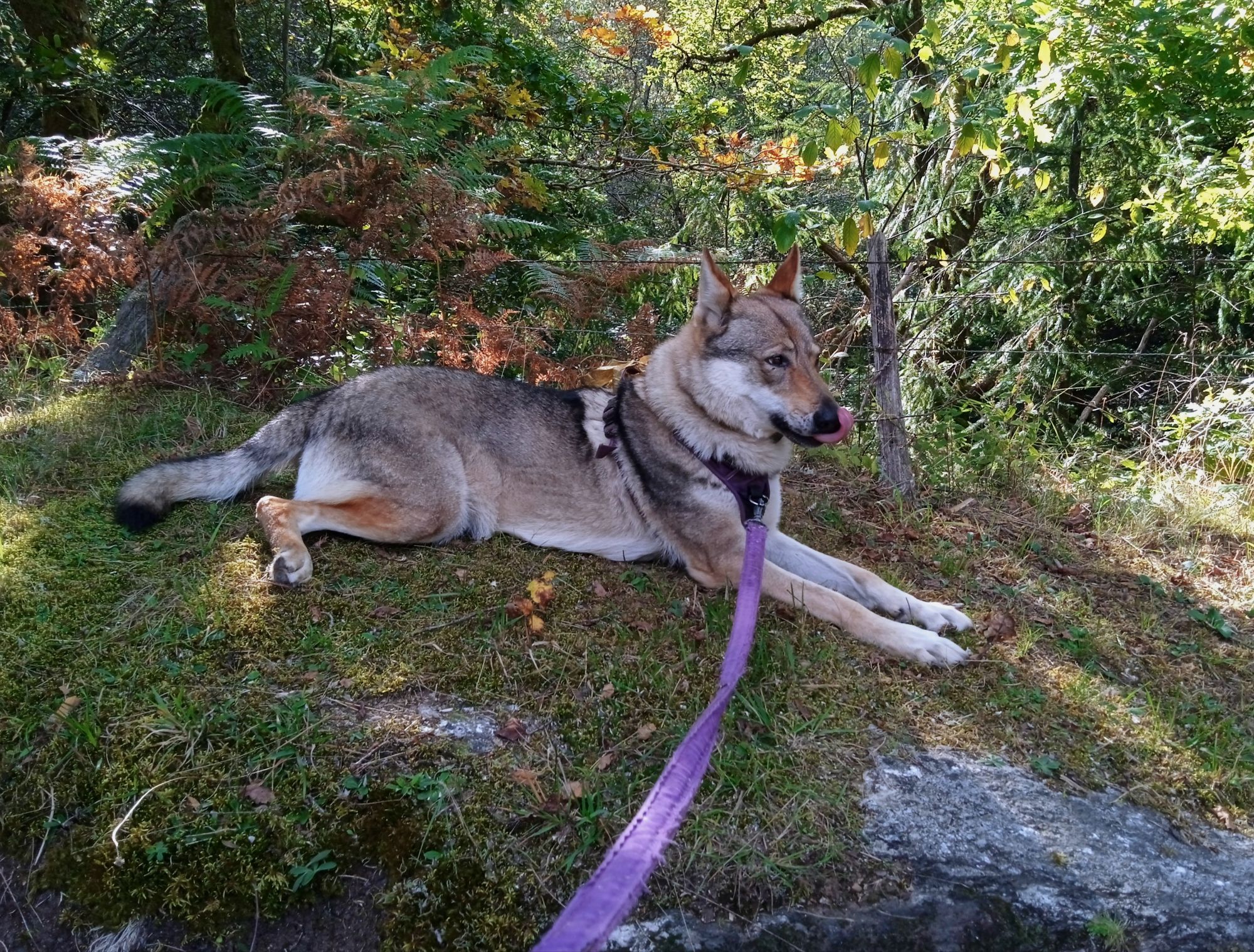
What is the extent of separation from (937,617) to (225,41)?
33.0 ft

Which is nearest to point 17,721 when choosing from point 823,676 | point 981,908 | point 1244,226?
point 823,676

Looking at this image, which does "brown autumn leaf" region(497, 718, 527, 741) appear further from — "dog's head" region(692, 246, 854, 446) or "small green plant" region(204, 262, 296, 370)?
"small green plant" region(204, 262, 296, 370)

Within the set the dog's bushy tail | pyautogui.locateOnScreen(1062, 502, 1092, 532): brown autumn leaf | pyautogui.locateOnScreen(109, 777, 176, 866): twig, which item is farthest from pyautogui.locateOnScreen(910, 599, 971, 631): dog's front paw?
the dog's bushy tail

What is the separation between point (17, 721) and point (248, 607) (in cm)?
88

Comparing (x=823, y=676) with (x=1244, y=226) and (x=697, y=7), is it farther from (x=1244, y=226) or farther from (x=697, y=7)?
(x=697, y=7)

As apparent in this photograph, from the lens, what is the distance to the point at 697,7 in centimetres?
1502

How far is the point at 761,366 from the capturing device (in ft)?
13.5

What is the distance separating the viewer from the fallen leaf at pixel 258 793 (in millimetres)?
2533

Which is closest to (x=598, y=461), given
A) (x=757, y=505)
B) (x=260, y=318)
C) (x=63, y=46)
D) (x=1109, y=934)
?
(x=757, y=505)

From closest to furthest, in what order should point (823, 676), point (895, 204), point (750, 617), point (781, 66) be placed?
point (750, 617), point (823, 676), point (895, 204), point (781, 66)

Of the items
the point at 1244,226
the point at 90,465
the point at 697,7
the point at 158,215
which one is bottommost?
the point at 90,465

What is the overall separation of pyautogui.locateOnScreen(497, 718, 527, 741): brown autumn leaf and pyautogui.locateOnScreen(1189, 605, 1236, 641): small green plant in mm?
4075

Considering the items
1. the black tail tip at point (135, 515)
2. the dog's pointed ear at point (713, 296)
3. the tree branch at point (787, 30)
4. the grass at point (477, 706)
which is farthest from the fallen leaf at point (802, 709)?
the tree branch at point (787, 30)

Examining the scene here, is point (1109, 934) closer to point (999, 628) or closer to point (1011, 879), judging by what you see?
point (1011, 879)
